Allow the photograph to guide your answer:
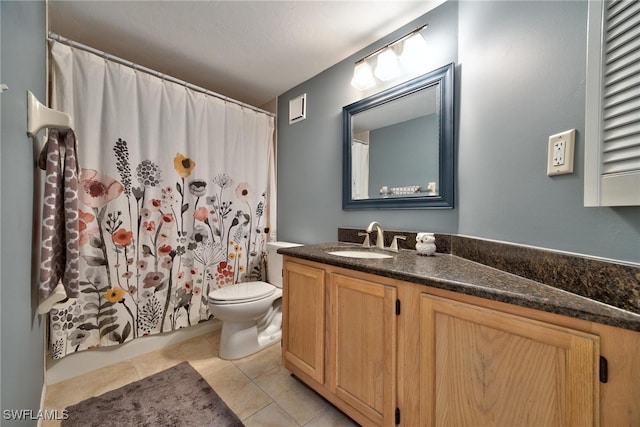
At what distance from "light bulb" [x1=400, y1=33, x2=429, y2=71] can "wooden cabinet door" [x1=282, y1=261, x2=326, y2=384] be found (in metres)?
1.34

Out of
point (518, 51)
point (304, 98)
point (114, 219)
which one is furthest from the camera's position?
point (304, 98)

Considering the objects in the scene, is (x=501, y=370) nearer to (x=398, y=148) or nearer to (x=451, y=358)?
(x=451, y=358)

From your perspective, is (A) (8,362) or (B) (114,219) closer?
(A) (8,362)

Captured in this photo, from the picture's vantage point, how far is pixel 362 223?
170 centimetres

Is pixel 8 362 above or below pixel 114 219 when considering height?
below

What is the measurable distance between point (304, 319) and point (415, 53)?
1.66m

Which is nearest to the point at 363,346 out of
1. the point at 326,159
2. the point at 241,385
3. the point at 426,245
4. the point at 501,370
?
the point at 501,370

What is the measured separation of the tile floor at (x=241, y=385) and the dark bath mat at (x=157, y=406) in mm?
57

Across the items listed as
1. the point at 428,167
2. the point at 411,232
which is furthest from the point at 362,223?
the point at 428,167

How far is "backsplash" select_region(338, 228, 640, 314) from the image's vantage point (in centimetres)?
55

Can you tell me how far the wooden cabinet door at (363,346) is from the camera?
35.7 inches

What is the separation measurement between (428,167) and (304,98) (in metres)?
1.31

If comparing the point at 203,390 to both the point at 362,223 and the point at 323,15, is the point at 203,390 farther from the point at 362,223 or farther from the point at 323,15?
the point at 323,15

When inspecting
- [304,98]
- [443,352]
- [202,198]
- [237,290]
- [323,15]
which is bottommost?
[237,290]
